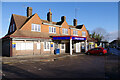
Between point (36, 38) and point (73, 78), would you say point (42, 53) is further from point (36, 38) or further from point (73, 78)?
point (73, 78)

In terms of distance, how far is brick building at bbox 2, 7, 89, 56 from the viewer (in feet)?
59.5

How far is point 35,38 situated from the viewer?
1909 centimetres

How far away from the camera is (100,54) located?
21422 mm

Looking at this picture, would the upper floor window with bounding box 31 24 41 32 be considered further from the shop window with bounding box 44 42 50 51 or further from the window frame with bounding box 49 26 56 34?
the shop window with bounding box 44 42 50 51

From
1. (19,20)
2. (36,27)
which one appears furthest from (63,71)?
(19,20)

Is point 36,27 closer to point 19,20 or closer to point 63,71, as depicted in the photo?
point 19,20

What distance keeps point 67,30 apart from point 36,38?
10.8 metres

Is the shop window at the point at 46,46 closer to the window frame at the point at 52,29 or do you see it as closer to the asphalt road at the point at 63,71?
the window frame at the point at 52,29

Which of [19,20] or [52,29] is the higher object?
[19,20]

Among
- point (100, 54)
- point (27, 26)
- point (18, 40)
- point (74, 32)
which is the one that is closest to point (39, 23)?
point (27, 26)

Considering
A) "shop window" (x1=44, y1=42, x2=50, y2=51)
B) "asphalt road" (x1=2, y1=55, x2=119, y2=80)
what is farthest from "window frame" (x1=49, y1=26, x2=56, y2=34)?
"asphalt road" (x1=2, y1=55, x2=119, y2=80)

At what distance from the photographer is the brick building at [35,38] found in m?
18.1

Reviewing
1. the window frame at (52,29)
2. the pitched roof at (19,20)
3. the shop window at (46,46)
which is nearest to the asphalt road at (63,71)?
the shop window at (46,46)

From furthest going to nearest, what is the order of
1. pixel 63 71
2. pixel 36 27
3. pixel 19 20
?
1. pixel 19 20
2. pixel 36 27
3. pixel 63 71
